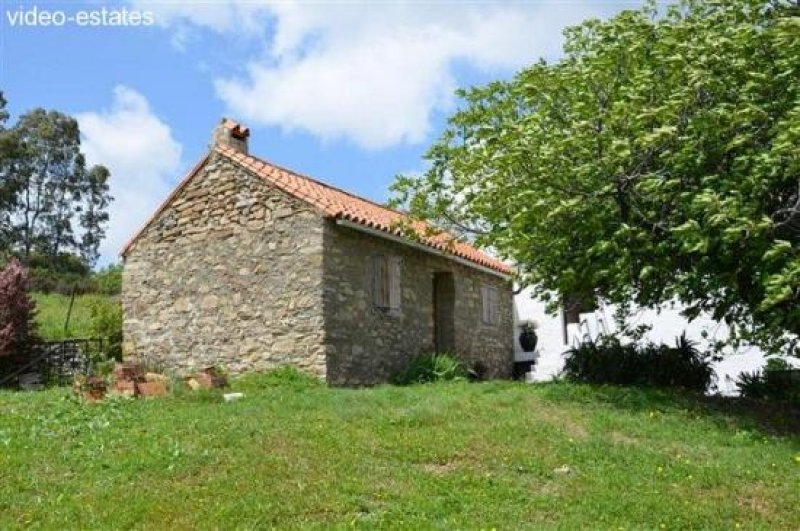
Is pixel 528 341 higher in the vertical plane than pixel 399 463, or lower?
higher

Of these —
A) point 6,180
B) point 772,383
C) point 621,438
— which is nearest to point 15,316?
point 621,438

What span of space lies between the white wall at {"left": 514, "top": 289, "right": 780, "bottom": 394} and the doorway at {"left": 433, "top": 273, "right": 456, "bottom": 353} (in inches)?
88.4

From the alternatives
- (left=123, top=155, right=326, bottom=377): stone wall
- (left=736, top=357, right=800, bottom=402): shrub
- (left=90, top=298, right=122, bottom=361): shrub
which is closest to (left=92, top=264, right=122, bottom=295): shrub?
(left=90, top=298, right=122, bottom=361): shrub

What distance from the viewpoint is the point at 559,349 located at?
23.4 metres

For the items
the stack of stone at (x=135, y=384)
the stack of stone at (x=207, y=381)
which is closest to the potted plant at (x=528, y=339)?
the stack of stone at (x=207, y=381)

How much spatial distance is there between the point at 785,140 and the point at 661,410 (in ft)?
13.7

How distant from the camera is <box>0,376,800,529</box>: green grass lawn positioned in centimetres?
734

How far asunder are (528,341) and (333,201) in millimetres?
8749

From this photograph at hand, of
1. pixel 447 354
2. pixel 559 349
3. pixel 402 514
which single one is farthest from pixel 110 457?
pixel 559 349

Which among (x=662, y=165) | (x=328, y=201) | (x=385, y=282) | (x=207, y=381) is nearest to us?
(x=662, y=165)

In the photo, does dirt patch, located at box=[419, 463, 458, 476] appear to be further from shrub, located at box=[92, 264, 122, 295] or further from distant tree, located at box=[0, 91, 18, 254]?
distant tree, located at box=[0, 91, 18, 254]

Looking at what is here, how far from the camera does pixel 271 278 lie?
623 inches

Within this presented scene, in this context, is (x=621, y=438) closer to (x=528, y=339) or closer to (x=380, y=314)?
(x=380, y=314)

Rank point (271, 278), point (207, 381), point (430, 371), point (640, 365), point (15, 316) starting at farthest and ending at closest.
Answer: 1. point (15, 316)
2. point (430, 371)
3. point (271, 278)
4. point (640, 365)
5. point (207, 381)
